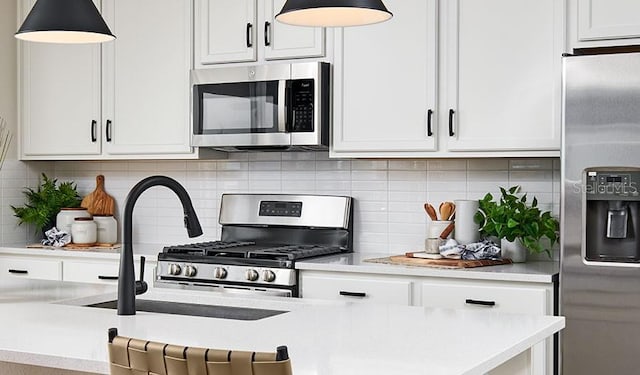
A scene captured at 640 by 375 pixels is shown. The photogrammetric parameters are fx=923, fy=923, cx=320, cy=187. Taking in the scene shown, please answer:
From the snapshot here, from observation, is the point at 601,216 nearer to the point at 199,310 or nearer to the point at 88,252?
the point at 199,310

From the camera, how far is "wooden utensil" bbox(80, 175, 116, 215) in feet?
17.5

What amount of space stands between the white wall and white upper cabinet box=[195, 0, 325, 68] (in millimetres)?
601

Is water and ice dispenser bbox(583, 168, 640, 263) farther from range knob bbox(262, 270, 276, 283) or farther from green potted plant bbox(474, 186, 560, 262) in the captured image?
range knob bbox(262, 270, 276, 283)

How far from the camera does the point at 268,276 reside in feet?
13.6

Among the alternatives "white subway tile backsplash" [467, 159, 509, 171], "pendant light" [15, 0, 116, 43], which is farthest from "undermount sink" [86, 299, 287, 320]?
"white subway tile backsplash" [467, 159, 509, 171]

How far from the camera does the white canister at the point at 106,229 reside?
525 centimetres

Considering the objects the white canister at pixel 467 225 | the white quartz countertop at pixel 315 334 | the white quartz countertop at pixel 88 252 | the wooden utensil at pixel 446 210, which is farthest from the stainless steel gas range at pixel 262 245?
the white quartz countertop at pixel 315 334

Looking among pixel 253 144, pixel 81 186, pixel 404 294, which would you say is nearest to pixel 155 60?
pixel 253 144

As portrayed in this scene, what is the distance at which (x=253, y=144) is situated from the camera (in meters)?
4.54

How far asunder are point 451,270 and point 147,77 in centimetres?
202

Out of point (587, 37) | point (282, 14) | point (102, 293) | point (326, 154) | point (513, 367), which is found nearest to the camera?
point (513, 367)

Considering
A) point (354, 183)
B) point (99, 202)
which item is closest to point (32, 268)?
point (99, 202)

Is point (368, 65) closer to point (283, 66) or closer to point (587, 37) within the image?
point (283, 66)

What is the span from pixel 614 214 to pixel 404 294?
0.93 meters
